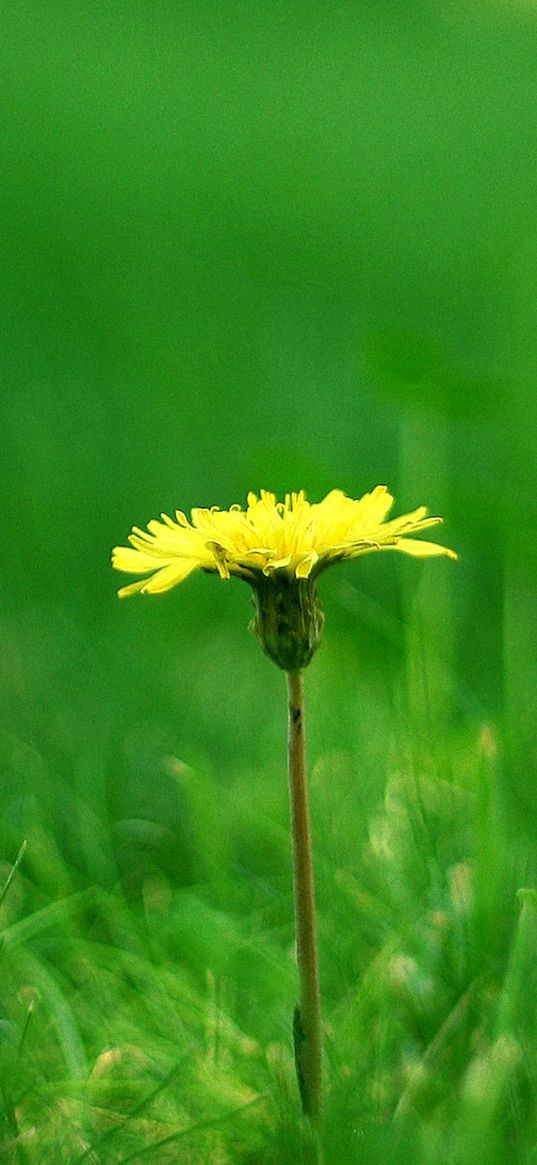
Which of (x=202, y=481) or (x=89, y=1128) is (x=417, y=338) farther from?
(x=89, y=1128)

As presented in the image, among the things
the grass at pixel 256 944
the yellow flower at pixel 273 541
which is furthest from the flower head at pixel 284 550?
the grass at pixel 256 944

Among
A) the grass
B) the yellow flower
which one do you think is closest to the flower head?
the yellow flower

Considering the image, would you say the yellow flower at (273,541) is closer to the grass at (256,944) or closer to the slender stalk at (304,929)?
the slender stalk at (304,929)

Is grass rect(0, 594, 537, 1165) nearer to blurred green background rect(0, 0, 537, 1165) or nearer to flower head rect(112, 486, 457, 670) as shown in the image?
blurred green background rect(0, 0, 537, 1165)

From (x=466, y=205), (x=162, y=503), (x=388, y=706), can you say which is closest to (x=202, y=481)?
(x=162, y=503)

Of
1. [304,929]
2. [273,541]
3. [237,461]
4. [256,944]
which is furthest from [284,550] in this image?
[237,461]
